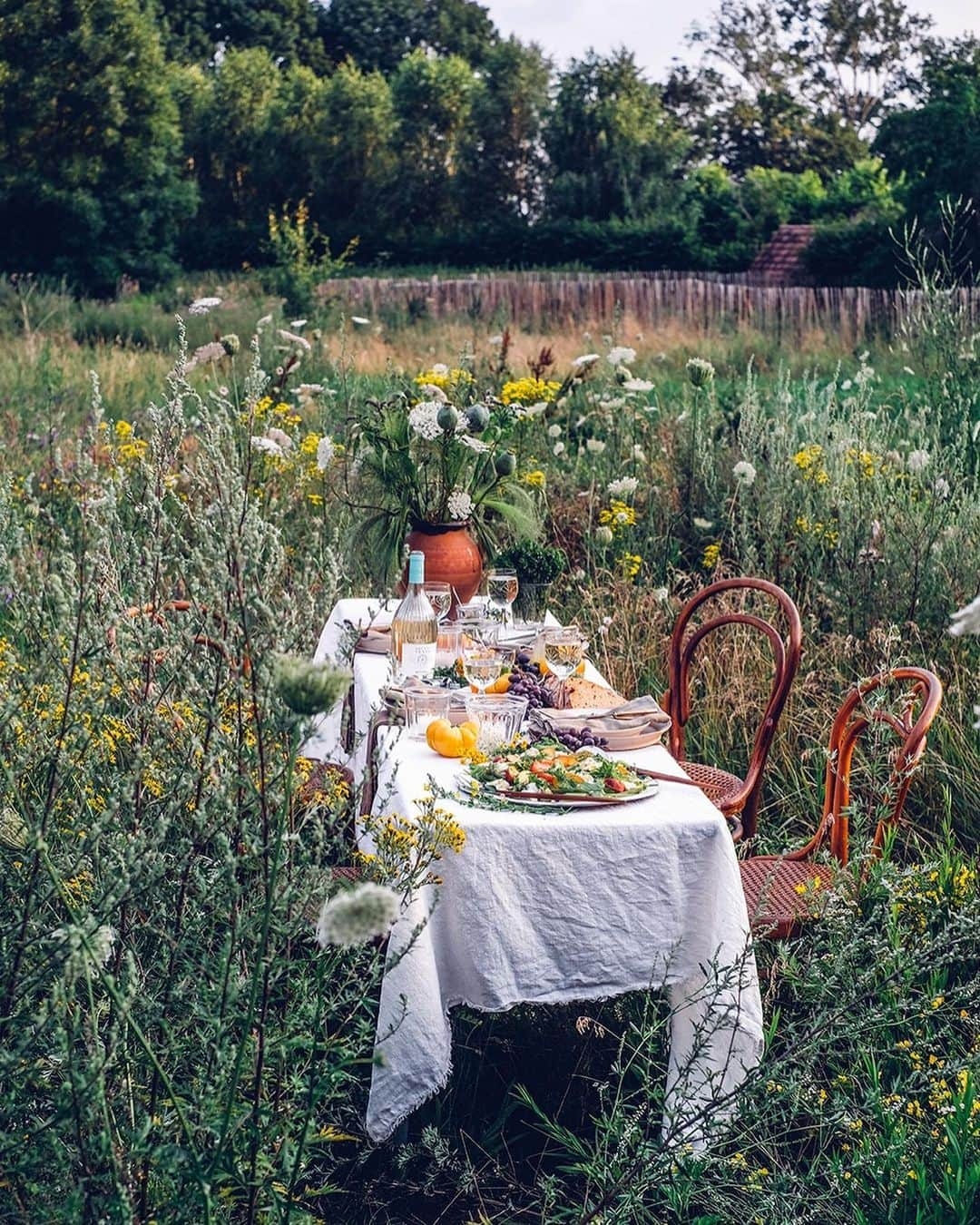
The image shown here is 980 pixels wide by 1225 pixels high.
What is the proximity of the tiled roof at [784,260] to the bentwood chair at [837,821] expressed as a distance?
1875 centimetres

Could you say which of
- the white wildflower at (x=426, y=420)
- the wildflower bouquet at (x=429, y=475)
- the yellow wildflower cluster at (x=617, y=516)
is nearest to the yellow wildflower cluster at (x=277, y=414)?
the yellow wildflower cluster at (x=617, y=516)

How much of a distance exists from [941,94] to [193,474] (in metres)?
19.1

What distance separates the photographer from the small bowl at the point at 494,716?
2904mm

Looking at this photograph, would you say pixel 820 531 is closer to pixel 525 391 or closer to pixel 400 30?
pixel 525 391

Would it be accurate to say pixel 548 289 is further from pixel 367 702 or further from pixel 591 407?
pixel 367 702

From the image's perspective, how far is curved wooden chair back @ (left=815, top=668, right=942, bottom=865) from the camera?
3008 mm

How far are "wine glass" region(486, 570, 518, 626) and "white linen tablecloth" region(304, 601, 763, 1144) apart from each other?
3.45ft

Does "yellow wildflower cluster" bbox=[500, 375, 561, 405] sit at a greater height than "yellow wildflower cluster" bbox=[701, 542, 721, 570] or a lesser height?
greater

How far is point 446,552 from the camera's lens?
12.9 feet

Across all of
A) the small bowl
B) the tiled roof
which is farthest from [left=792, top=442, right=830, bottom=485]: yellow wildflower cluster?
the tiled roof

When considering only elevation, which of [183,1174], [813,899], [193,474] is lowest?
[813,899]

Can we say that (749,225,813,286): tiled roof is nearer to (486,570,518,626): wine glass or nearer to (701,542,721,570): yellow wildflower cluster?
(701,542,721,570): yellow wildflower cluster

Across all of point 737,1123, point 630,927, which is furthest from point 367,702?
point 737,1123

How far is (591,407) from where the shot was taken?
26.7 ft
